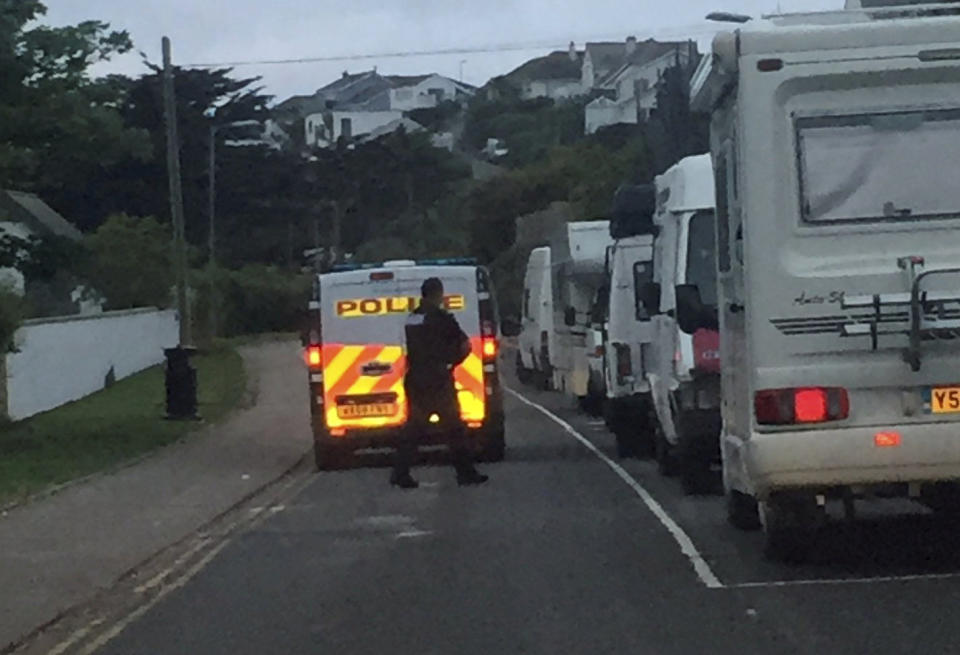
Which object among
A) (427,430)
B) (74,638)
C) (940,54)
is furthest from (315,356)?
(940,54)

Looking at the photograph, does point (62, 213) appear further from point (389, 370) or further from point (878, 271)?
point (878, 271)

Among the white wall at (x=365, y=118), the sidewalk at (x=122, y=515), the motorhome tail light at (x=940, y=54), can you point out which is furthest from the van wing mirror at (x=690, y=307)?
the white wall at (x=365, y=118)

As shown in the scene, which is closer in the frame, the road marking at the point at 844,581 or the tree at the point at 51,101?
the road marking at the point at 844,581

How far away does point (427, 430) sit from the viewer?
68.0 ft

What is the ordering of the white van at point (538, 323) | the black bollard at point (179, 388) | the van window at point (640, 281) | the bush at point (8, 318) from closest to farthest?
the van window at point (640, 281) → the bush at point (8, 318) → the black bollard at point (179, 388) → the white van at point (538, 323)

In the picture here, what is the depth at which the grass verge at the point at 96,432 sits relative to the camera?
25.2 meters

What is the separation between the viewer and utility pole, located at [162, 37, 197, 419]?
35.5 metres

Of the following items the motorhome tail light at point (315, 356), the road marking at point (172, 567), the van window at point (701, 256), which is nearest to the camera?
the road marking at point (172, 567)

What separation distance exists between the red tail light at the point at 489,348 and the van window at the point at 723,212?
388 inches

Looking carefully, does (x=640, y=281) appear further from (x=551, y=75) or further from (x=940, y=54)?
(x=551, y=75)

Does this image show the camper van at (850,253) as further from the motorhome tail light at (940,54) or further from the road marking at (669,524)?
the road marking at (669,524)

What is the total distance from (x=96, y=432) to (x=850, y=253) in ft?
70.0

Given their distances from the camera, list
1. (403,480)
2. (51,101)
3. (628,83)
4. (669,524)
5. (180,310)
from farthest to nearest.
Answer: (628,83)
(180,310)
(51,101)
(403,480)
(669,524)

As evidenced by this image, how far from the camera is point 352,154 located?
98.6 meters
